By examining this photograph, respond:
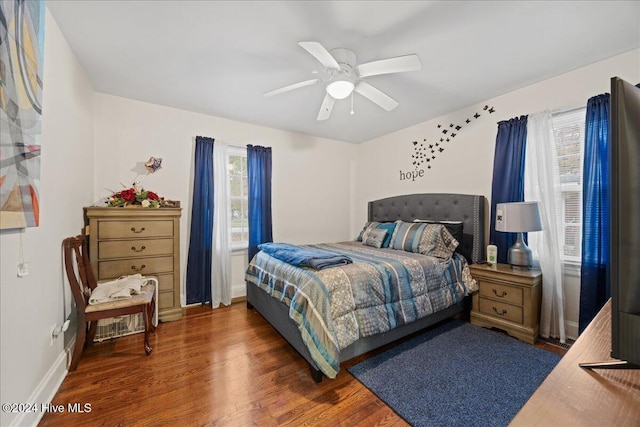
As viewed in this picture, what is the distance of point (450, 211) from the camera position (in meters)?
3.32

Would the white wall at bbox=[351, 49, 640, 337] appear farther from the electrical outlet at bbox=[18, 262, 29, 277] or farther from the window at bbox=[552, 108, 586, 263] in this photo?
the electrical outlet at bbox=[18, 262, 29, 277]

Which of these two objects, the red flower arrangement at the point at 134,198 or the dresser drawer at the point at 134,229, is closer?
the dresser drawer at the point at 134,229

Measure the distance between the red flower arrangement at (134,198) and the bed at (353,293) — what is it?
1289 mm

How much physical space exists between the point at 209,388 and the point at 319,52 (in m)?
2.41

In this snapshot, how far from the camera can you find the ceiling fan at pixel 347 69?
5.84 feet

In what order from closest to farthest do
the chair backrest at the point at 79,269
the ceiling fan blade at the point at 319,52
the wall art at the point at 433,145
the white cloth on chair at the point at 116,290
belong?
the ceiling fan blade at the point at 319,52
the chair backrest at the point at 79,269
the white cloth on chair at the point at 116,290
the wall art at the point at 433,145

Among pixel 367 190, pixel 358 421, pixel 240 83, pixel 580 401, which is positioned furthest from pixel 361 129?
pixel 580 401

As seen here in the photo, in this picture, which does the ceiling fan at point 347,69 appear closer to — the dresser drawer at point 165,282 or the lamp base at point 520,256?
the lamp base at point 520,256

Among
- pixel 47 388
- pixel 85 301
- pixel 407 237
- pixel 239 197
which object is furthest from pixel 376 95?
pixel 47 388

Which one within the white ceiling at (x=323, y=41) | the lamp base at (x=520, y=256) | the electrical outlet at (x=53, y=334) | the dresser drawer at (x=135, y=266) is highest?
the white ceiling at (x=323, y=41)

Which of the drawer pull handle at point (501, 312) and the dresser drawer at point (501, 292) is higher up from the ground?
the dresser drawer at point (501, 292)

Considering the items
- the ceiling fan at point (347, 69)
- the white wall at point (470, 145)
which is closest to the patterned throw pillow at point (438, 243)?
the white wall at point (470, 145)

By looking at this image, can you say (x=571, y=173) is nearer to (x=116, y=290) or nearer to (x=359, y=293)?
(x=359, y=293)

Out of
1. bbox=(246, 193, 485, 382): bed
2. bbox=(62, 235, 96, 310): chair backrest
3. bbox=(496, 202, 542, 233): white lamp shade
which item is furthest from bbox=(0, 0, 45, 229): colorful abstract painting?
bbox=(496, 202, 542, 233): white lamp shade
